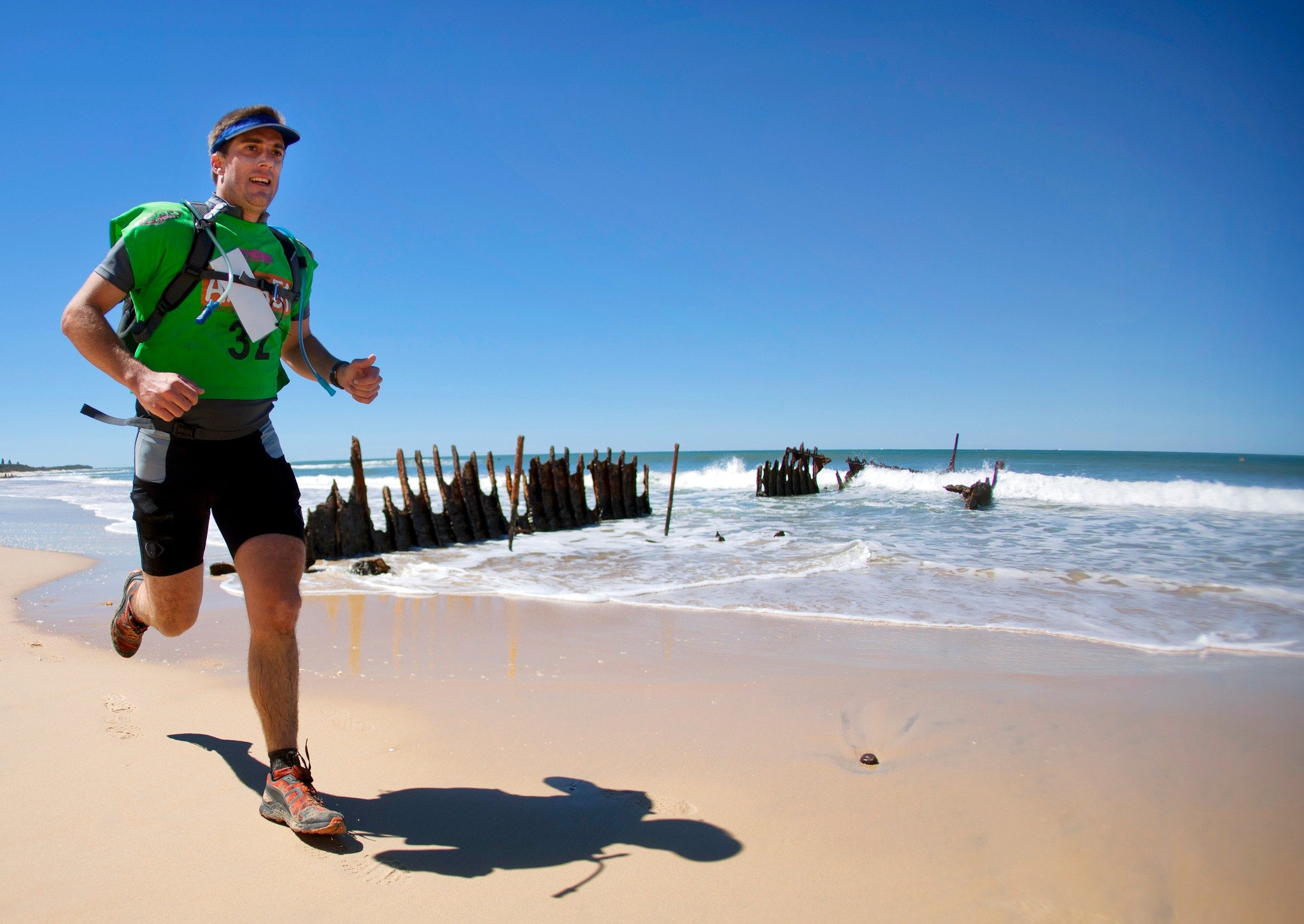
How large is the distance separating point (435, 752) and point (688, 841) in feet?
4.32

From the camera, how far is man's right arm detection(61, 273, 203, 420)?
2094 millimetres

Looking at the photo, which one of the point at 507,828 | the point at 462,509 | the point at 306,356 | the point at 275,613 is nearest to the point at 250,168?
the point at 306,356

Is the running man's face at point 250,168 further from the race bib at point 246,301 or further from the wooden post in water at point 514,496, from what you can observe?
the wooden post in water at point 514,496

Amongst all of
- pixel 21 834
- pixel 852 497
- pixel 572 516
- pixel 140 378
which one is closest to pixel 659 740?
pixel 21 834

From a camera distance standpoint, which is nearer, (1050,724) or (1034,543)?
(1050,724)

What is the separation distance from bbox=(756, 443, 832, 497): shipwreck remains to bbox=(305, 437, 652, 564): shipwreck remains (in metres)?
8.44

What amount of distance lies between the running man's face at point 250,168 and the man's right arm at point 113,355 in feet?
1.81

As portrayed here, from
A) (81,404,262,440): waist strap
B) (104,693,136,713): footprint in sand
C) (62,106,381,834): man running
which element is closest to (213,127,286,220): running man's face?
(62,106,381,834): man running

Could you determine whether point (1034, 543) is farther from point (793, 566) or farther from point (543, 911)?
point (543, 911)

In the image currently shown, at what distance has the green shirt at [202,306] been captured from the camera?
2.36 meters

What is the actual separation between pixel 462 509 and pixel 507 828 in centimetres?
1216

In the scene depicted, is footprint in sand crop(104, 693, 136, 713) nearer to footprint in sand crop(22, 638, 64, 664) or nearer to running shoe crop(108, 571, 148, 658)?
running shoe crop(108, 571, 148, 658)

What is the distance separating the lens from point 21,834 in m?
2.32

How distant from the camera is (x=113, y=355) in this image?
2.20 meters
